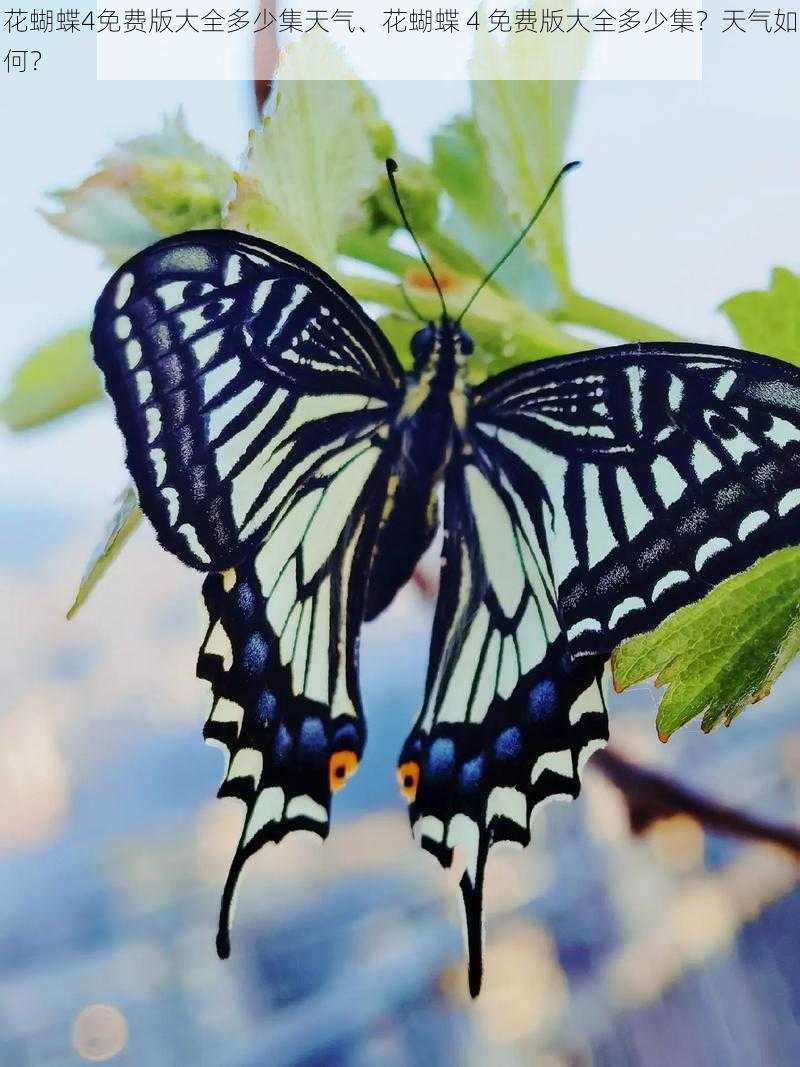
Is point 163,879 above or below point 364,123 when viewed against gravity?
below

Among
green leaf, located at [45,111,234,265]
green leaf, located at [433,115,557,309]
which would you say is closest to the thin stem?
green leaf, located at [433,115,557,309]

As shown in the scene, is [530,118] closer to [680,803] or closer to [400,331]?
[400,331]

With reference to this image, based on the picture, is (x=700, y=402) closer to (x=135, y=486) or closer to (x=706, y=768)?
(x=135, y=486)

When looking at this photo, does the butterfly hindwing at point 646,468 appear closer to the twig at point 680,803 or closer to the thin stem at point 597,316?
the thin stem at point 597,316

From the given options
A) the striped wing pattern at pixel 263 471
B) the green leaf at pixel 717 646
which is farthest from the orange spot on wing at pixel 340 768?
the green leaf at pixel 717 646

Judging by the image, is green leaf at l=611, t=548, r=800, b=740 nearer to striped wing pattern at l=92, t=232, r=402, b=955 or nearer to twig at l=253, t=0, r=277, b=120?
striped wing pattern at l=92, t=232, r=402, b=955

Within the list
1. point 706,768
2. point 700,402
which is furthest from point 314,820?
point 706,768
